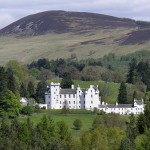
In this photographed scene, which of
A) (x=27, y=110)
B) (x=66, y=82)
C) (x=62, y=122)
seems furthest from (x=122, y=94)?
(x=62, y=122)

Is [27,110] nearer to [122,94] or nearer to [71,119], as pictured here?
[71,119]

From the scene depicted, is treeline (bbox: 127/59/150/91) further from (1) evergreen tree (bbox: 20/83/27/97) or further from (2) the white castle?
(1) evergreen tree (bbox: 20/83/27/97)

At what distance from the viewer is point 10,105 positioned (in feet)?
288

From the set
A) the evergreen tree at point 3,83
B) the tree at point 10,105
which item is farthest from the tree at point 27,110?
the evergreen tree at point 3,83

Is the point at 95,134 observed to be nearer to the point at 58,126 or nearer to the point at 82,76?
the point at 58,126

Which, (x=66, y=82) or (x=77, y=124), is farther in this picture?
(x=66, y=82)

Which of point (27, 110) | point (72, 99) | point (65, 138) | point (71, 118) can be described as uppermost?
point (65, 138)

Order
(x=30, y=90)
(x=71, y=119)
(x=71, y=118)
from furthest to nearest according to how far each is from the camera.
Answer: (x=30, y=90) < (x=71, y=118) < (x=71, y=119)

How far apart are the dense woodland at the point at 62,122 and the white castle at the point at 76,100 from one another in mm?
1593

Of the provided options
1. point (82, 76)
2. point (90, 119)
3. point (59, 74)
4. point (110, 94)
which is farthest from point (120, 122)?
point (59, 74)

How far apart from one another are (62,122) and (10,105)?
24.9m

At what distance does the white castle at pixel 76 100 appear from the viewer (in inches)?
3994

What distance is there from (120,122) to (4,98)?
19090mm

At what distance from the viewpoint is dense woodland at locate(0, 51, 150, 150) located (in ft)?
175
